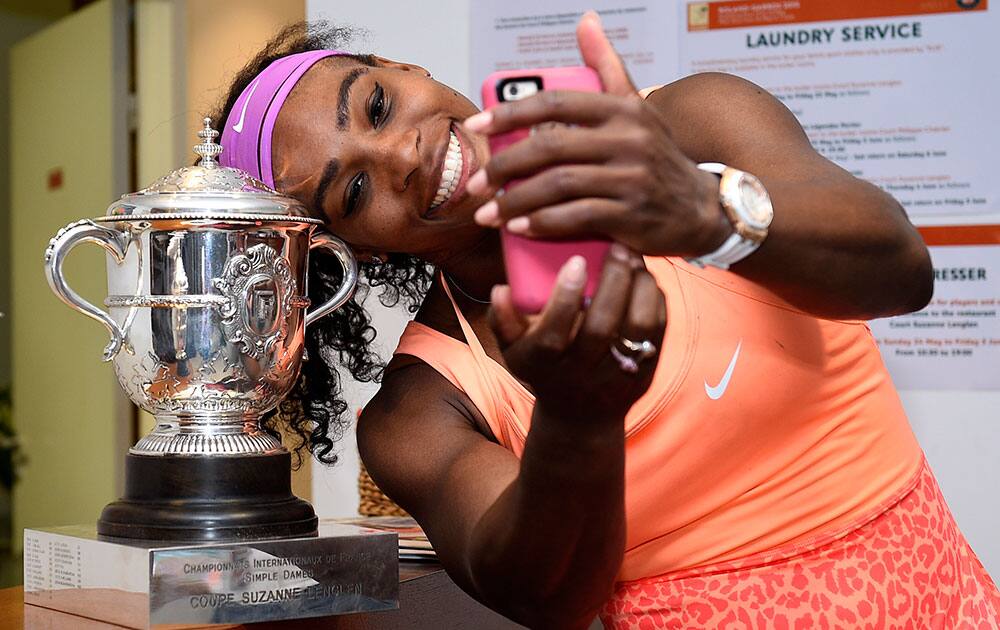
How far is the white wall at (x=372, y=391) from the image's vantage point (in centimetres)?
175

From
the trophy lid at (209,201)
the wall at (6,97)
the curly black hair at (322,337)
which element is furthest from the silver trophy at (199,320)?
the wall at (6,97)

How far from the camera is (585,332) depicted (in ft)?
2.02

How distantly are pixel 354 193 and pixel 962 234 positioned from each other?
1075 millimetres

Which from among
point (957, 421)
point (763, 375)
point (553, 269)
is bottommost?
point (957, 421)

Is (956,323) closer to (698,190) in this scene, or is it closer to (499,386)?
(499,386)

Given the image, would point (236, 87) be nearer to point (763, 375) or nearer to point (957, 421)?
point (763, 375)

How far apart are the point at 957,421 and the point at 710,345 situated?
911mm

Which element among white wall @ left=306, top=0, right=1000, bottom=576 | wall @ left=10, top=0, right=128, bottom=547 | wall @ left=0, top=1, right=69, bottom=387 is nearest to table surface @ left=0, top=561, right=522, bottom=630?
white wall @ left=306, top=0, right=1000, bottom=576

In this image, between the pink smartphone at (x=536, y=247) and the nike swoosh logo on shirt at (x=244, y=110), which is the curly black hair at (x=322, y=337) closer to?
the nike swoosh logo on shirt at (x=244, y=110)

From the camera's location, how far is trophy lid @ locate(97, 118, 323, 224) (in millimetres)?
1014

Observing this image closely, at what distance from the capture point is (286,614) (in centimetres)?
99

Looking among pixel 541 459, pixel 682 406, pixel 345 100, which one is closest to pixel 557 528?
pixel 541 459

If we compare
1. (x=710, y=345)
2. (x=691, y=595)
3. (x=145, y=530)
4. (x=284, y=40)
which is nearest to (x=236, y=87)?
(x=284, y=40)

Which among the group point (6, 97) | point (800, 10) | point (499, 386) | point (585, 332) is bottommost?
point (499, 386)
